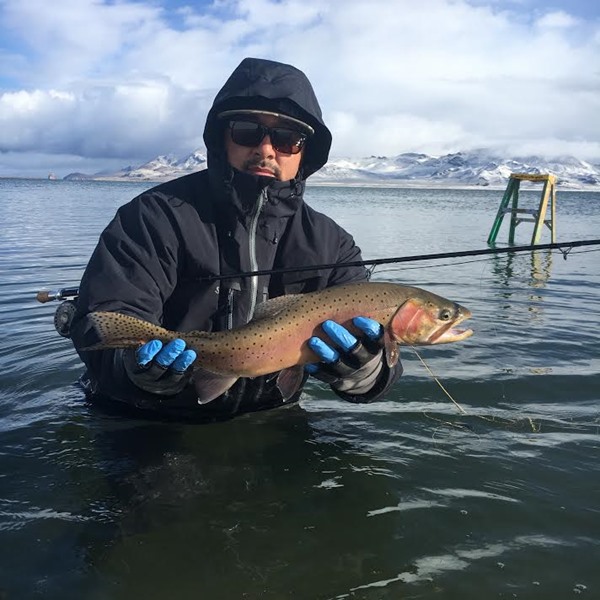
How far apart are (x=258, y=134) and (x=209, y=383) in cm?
227

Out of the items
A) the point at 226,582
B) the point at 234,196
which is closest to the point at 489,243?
the point at 234,196

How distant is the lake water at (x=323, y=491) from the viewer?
3.72m

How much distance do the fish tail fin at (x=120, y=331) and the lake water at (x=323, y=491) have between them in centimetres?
131

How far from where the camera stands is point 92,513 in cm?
443

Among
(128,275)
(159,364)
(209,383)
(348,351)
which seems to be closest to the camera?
(159,364)

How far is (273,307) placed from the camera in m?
4.50

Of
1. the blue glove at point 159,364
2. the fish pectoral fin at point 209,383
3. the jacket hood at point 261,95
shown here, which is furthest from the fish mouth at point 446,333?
the jacket hood at point 261,95

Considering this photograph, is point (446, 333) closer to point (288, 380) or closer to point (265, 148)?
point (288, 380)

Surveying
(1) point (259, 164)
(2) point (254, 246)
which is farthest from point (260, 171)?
(2) point (254, 246)

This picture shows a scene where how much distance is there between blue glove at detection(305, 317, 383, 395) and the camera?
4.29 m

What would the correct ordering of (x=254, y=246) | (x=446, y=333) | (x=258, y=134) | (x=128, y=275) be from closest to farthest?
(x=446, y=333) → (x=128, y=275) → (x=258, y=134) → (x=254, y=246)

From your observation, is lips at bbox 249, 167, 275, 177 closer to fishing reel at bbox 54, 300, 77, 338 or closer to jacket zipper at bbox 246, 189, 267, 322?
jacket zipper at bbox 246, 189, 267, 322

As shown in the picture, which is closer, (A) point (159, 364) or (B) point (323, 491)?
(A) point (159, 364)

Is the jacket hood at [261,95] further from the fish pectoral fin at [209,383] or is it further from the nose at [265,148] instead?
the fish pectoral fin at [209,383]
